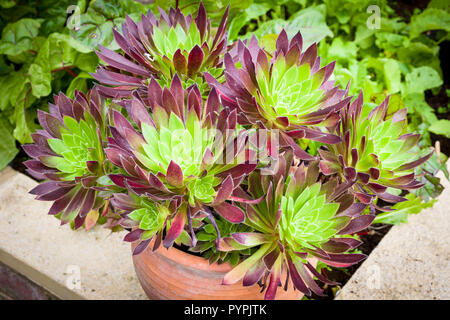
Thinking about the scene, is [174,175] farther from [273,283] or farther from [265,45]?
[265,45]

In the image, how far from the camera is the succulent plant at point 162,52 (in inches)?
28.9

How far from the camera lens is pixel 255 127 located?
688mm

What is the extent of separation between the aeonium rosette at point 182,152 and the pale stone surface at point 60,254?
1.92 ft

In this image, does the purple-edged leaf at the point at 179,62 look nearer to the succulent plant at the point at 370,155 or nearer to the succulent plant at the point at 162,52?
the succulent plant at the point at 162,52

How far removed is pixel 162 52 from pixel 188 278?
39 cm

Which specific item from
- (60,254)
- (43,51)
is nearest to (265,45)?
(43,51)

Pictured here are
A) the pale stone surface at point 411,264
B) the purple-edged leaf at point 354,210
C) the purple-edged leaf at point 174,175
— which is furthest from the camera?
the pale stone surface at point 411,264

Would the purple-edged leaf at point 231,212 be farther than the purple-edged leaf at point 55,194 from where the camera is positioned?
No

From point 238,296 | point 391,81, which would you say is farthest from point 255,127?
point 391,81

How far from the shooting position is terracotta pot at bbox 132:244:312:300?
0.79m

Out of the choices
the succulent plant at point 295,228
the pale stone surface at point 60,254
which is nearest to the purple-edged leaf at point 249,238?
the succulent plant at point 295,228

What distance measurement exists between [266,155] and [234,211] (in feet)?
0.31

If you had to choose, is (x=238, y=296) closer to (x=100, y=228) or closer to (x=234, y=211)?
(x=234, y=211)

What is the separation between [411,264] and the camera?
125 cm
